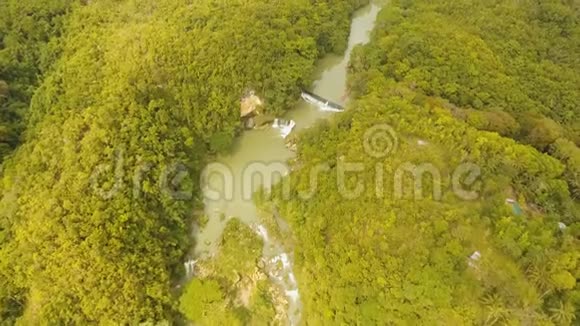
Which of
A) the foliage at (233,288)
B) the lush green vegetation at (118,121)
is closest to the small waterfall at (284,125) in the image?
the lush green vegetation at (118,121)

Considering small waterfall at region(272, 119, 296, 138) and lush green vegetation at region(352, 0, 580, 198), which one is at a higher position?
lush green vegetation at region(352, 0, 580, 198)

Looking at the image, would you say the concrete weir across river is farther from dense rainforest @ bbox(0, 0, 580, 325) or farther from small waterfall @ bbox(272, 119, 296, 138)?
dense rainforest @ bbox(0, 0, 580, 325)

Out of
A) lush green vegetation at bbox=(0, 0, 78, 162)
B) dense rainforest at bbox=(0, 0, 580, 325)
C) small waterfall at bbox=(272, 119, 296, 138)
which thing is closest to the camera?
dense rainforest at bbox=(0, 0, 580, 325)

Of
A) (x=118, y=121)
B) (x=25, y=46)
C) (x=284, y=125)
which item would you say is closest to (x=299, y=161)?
(x=284, y=125)

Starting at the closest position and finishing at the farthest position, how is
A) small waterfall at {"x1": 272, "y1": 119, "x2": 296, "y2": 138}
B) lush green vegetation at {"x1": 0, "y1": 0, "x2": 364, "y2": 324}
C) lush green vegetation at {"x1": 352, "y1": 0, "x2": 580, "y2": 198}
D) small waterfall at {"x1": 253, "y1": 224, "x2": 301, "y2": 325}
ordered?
1. lush green vegetation at {"x1": 0, "y1": 0, "x2": 364, "y2": 324}
2. small waterfall at {"x1": 253, "y1": 224, "x2": 301, "y2": 325}
3. lush green vegetation at {"x1": 352, "y1": 0, "x2": 580, "y2": 198}
4. small waterfall at {"x1": 272, "y1": 119, "x2": 296, "y2": 138}

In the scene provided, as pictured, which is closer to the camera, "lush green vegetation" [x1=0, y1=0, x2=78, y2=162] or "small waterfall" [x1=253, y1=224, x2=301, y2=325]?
"small waterfall" [x1=253, y1=224, x2=301, y2=325]

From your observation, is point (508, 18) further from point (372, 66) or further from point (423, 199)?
point (423, 199)

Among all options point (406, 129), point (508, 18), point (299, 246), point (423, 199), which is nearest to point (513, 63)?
point (508, 18)

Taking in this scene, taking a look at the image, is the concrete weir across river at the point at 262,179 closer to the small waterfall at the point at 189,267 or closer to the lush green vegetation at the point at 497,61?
the small waterfall at the point at 189,267

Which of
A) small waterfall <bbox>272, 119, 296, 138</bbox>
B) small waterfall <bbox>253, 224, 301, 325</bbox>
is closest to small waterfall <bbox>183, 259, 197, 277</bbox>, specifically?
small waterfall <bbox>253, 224, 301, 325</bbox>
